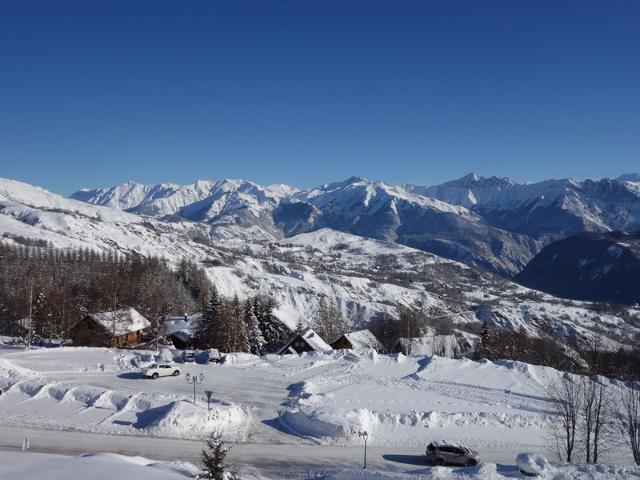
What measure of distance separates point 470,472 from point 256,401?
15757mm

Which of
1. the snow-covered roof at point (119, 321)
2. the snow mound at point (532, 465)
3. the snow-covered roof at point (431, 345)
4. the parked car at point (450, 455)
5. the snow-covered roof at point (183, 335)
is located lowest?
the snow-covered roof at point (431, 345)

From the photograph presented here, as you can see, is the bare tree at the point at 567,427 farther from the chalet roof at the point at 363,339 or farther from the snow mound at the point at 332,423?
the chalet roof at the point at 363,339

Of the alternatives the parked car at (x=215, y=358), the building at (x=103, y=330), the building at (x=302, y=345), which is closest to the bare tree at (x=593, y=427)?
the parked car at (x=215, y=358)

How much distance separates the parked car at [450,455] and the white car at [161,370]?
20.0 meters

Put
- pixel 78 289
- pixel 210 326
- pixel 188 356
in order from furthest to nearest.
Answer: pixel 78 289 → pixel 210 326 → pixel 188 356

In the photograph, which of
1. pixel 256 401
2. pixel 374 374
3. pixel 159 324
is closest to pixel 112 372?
pixel 256 401

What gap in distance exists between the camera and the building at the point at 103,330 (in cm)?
5466

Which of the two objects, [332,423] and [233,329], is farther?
[233,329]

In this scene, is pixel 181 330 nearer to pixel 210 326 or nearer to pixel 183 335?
pixel 183 335

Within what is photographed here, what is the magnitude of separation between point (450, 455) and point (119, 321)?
45.7 metres

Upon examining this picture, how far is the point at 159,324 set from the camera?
68062mm

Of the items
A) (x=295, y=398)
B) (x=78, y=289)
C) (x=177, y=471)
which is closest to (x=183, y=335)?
(x=295, y=398)

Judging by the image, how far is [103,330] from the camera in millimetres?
54844

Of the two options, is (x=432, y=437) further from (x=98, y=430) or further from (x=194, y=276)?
(x=194, y=276)
